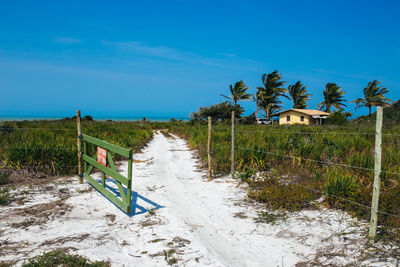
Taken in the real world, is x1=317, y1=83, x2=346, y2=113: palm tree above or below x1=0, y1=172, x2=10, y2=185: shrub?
above

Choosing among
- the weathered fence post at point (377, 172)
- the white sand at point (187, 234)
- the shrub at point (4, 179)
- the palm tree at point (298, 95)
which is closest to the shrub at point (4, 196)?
the white sand at point (187, 234)

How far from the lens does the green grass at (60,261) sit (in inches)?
121

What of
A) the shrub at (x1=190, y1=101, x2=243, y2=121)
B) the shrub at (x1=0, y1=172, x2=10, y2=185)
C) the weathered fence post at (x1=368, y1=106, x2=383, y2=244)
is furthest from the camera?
the shrub at (x1=190, y1=101, x2=243, y2=121)

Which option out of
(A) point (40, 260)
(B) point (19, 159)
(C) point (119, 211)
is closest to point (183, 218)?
(C) point (119, 211)

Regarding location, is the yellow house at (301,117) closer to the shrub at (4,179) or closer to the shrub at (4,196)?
the shrub at (4,179)

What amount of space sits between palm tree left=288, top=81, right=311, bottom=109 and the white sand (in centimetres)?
5598

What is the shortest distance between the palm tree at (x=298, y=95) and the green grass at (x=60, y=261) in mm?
58913

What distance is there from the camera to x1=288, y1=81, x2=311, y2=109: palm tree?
5666 centimetres

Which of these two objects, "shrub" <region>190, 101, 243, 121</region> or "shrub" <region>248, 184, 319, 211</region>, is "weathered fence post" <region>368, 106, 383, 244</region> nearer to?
"shrub" <region>248, 184, 319, 211</region>

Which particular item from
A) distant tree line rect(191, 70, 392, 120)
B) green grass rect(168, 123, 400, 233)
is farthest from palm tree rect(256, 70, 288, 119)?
green grass rect(168, 123, 400, 233)

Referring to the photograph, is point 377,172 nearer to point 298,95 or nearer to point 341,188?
point 341,188

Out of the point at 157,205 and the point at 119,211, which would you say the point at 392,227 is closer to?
the point at 157,205

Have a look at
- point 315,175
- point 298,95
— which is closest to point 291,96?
point 298,95

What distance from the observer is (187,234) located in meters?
4.07
